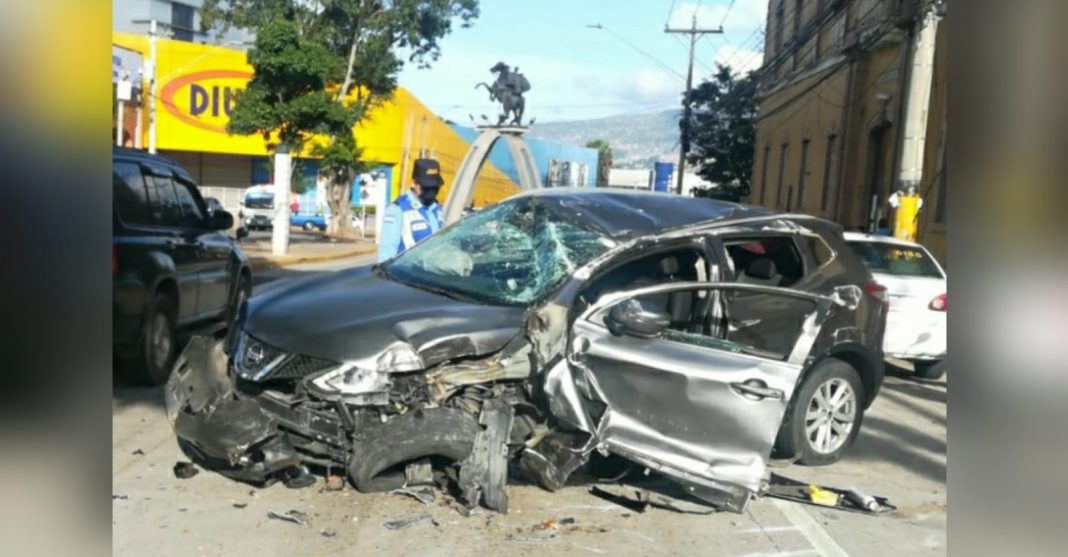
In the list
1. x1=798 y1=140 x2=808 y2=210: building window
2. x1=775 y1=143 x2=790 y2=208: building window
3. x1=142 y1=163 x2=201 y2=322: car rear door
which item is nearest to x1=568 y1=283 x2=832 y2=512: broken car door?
x1=142 y1=163 x2=201 y2=322: car rear door

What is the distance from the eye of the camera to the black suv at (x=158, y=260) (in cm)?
723

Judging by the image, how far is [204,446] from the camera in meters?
5.15

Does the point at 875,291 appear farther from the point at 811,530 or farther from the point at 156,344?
the point at 156,344

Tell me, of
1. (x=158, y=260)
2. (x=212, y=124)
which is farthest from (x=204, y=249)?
(x=212, y=124)

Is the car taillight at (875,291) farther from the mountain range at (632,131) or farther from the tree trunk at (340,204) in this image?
the tree trunk at (340,204)

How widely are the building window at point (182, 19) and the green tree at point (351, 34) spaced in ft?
73.3

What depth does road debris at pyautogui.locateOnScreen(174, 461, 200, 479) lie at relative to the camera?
5494 mm

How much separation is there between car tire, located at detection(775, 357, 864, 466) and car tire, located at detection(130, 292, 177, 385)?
4725 millimetres

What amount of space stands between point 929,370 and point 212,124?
33449mm

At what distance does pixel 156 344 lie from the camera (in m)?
7.73

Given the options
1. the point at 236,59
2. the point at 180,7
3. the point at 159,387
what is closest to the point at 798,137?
the point at 236,59

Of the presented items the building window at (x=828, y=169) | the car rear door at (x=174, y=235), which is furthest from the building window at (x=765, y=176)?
the car rear door at (x=174, y=235)
